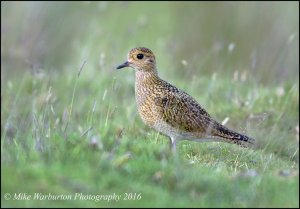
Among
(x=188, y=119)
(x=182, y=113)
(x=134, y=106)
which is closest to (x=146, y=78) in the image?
(x=182, y=113)

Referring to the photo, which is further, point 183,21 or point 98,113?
point 183,21

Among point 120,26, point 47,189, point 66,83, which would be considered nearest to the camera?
point 47,189

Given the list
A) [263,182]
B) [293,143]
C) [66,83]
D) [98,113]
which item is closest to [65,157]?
[263,182]

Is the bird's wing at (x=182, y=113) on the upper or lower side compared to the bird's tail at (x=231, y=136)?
upper

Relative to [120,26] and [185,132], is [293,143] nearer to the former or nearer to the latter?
[185,132]

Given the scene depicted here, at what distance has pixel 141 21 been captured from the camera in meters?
17.9

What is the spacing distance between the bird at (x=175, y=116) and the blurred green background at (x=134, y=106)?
0.54 ft

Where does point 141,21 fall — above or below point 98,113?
above

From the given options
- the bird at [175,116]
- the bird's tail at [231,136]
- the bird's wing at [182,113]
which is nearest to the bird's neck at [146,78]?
the bird at [175,116]

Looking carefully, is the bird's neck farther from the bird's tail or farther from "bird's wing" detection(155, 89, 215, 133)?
the bird's tail

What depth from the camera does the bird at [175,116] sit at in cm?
937

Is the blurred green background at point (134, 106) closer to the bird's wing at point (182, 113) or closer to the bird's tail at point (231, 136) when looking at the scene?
the bird's tail at point (231, 136)

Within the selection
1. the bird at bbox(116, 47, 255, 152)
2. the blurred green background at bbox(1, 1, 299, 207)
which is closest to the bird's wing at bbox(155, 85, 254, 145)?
the bird at bbox(116, 47, 255, 152)

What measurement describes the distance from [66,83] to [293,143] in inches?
199
